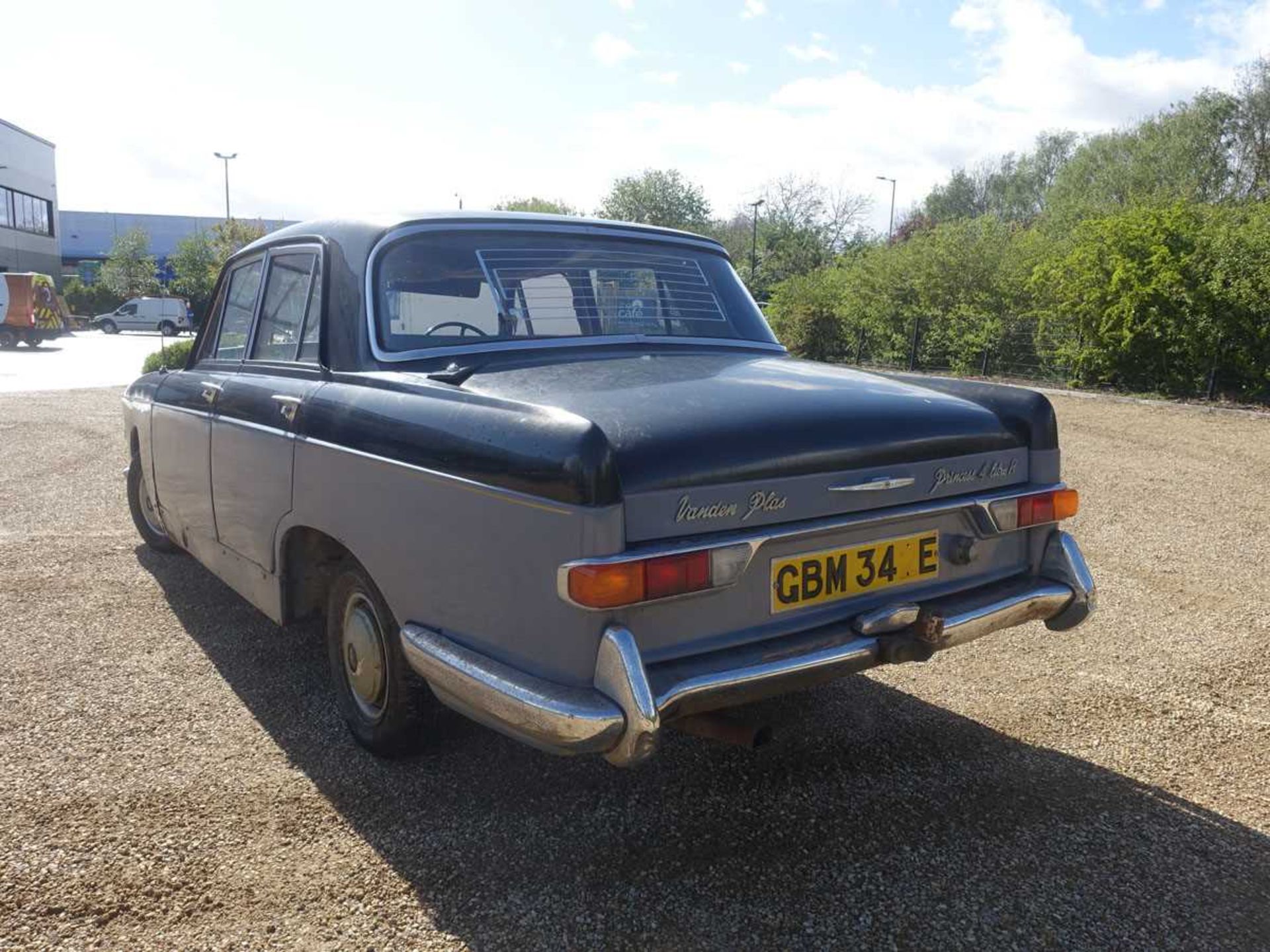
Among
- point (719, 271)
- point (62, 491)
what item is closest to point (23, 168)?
point (62, 491)

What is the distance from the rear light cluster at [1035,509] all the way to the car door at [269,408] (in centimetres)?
225

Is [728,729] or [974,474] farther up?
[974,474]

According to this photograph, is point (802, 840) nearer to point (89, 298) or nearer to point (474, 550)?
point (474, 550)

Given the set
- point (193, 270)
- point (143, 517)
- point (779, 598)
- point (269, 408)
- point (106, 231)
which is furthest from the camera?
point (106, 231)

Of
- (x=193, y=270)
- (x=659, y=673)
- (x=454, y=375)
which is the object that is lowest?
(x=659, y=673)

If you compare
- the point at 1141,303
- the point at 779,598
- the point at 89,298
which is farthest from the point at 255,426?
→ the point at 89,298

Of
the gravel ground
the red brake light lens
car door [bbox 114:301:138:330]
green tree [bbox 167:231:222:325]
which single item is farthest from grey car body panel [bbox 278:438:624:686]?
green tree [bbox 167:231:222:325]

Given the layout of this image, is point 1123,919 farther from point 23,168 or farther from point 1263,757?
point 23,168

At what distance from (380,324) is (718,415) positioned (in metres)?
1.30

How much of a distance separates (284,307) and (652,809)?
2.34 metres

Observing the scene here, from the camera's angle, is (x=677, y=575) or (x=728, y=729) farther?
(x=728, y=729)

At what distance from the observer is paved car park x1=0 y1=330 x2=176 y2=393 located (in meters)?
18.2

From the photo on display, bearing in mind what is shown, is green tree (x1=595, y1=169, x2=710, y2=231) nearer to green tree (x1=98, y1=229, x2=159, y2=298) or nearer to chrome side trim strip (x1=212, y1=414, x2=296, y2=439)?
green tree (x1=98, y1=229, x2=159, y2=298)

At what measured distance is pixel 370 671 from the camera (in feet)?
10.4
